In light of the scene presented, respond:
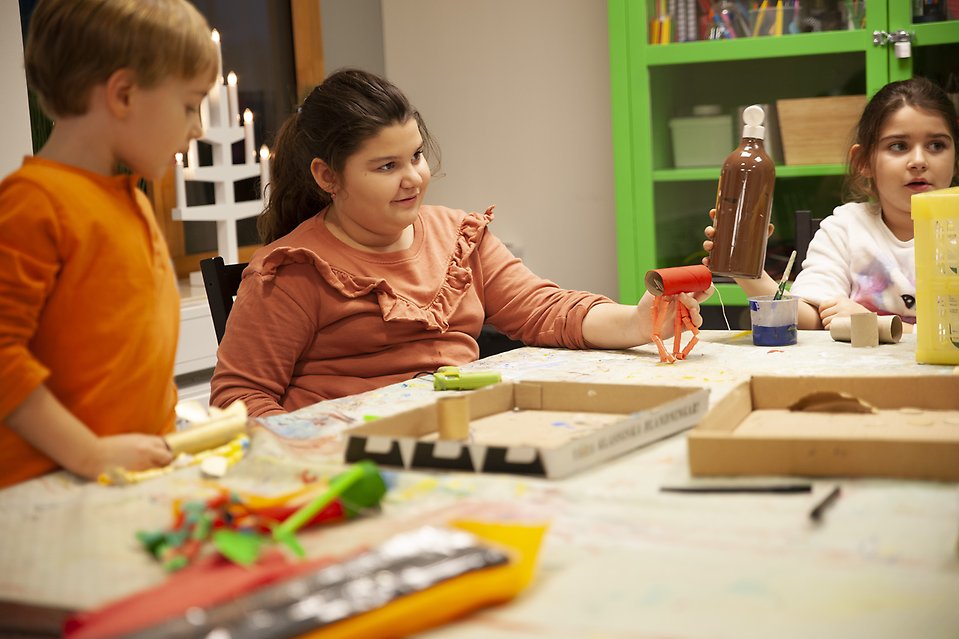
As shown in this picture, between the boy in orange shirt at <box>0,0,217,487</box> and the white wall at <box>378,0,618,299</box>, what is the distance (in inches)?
97.5

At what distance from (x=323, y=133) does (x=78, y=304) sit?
82 cm

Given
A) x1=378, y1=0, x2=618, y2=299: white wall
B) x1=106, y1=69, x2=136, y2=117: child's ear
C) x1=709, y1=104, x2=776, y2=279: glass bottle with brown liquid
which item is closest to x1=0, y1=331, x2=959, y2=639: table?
x1=106, y1=69, x2=136, y2=117: child's ear

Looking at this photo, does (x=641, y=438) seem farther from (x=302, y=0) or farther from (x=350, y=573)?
(x=302, y=0)

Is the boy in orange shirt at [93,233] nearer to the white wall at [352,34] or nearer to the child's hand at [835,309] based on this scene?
the child's hand at [835,309]

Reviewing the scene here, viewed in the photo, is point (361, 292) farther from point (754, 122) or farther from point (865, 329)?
point (865, 329)

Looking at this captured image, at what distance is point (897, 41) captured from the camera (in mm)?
2830

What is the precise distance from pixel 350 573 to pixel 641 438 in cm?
48

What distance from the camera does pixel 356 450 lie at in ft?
3.59

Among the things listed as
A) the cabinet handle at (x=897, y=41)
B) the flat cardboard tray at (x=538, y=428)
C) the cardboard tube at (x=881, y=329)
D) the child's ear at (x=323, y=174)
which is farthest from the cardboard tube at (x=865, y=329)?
the cabinet handle at (x=897, y=41)

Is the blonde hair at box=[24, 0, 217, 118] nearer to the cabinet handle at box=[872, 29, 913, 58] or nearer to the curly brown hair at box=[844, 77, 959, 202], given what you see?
the curly brown hair at box=[844, 77, 959, 202]

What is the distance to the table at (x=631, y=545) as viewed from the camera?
0.71 m

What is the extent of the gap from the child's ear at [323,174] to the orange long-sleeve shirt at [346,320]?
0.06 meters

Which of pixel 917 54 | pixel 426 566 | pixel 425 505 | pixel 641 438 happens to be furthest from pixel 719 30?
pixel 426 566

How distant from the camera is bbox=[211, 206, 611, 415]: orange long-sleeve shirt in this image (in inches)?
67.4
